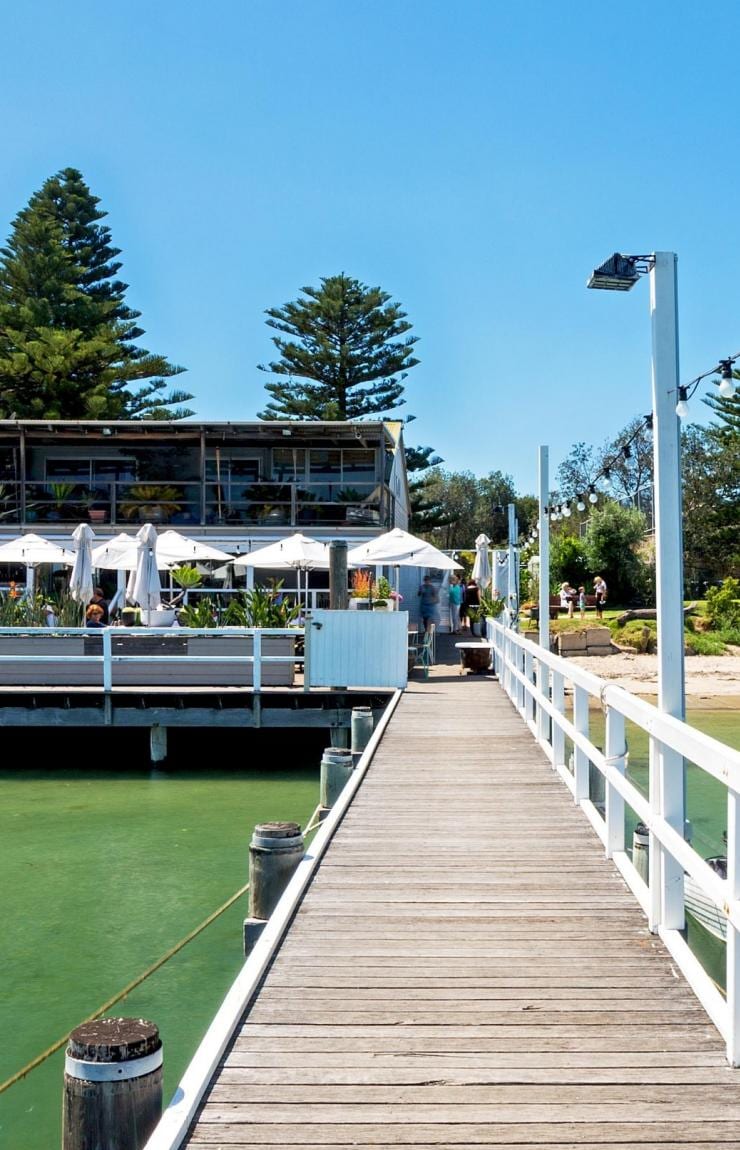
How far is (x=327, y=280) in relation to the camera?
143 ft

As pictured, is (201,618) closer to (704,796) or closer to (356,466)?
(704,796)

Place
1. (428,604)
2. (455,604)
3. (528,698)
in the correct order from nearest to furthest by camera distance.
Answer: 1. (528,698)
2. (428,604)
3. (455,604)

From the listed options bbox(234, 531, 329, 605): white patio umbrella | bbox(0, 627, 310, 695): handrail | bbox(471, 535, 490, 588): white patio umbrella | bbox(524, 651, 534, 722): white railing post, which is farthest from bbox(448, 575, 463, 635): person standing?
bbox(524, 651, 534, 722): white railing post

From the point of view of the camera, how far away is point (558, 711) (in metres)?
8.43

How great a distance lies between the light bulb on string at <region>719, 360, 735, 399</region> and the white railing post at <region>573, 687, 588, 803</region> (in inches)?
80.6

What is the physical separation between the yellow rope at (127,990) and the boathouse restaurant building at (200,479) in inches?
606

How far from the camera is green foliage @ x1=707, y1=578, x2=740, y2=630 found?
29.5 meters

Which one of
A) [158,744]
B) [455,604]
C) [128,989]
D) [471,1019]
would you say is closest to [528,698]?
[158,744]

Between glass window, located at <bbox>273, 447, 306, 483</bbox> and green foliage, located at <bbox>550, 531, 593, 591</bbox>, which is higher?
glass window, located at <bbox>273, 447, 306, 483</bbox>

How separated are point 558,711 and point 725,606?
2326 cm

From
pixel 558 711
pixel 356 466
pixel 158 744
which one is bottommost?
pixel 158 744

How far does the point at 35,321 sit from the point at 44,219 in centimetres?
505

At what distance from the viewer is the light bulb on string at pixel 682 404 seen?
5.83 metres

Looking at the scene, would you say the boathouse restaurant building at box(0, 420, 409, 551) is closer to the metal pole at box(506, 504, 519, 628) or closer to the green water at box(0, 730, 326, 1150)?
the metal pole at box(506, 504, 519, 628)
